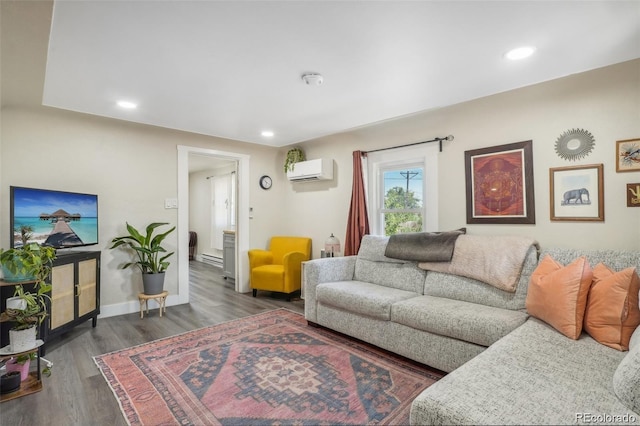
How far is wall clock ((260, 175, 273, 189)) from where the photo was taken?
16.2 ft

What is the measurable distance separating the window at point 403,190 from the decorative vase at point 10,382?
134 inches

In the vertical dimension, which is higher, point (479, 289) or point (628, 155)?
point (628, 155)

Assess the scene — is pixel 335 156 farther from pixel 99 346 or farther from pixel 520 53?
pixel 99 346

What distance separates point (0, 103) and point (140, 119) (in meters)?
1.12

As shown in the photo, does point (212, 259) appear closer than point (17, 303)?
No

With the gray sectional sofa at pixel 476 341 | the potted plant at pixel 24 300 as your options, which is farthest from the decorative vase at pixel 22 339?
the gray sectional sofa at pixel 476 341

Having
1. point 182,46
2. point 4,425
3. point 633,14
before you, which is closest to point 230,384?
point 4,425

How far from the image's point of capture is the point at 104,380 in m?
2.17

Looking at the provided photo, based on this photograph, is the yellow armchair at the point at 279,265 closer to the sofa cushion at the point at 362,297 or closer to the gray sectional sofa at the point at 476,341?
the gray sectional sofa at the point at 476,341

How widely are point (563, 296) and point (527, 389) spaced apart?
89cm

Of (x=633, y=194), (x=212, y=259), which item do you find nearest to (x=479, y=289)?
(x=633, y=194)

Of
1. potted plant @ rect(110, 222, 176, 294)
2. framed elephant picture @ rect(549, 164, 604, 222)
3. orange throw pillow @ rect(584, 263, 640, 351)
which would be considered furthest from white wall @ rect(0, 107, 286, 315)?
orange throw pillow @ rect(584, 263, 640, 351)

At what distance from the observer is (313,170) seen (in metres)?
4.42

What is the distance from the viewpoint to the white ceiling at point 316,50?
1666 millimetres
